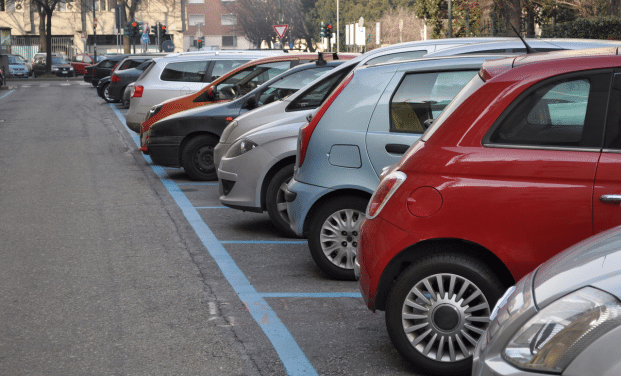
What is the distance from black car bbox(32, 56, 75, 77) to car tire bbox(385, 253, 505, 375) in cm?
5858

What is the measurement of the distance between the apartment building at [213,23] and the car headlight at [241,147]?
84.1 m

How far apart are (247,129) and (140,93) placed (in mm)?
7334

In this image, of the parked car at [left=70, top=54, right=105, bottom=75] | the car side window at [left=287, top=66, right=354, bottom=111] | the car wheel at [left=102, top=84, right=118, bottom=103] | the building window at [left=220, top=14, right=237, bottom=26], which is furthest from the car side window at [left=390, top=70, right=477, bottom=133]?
the building window at [left=220, top=14, right=237, bottom=26]

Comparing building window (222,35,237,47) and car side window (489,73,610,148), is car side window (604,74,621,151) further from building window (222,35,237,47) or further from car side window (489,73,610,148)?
building window (222,35,237,47)

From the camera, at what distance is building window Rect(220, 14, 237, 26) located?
3572 inches

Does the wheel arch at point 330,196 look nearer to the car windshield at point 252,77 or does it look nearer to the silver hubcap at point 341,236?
the silver hubcap at point 341,236

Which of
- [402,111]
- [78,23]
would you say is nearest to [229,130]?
[402,111]

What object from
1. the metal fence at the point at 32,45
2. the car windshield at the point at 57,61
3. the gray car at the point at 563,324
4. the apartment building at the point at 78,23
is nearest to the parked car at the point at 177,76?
the gray car at the point at 563,324

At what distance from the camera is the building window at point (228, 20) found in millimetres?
90738

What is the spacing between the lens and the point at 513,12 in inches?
938

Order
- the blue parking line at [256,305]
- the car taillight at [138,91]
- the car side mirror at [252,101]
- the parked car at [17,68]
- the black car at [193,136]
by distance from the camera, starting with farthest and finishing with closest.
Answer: the parked car at [17,68] → the car taillight at [138,91] → the black car at [193,136] → the car side mirror at [252,101] → the blue parking line at [256,305]

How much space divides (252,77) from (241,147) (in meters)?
4.31

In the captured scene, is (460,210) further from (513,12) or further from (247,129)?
(513,12)

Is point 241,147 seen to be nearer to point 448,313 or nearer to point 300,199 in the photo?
point 300,199
